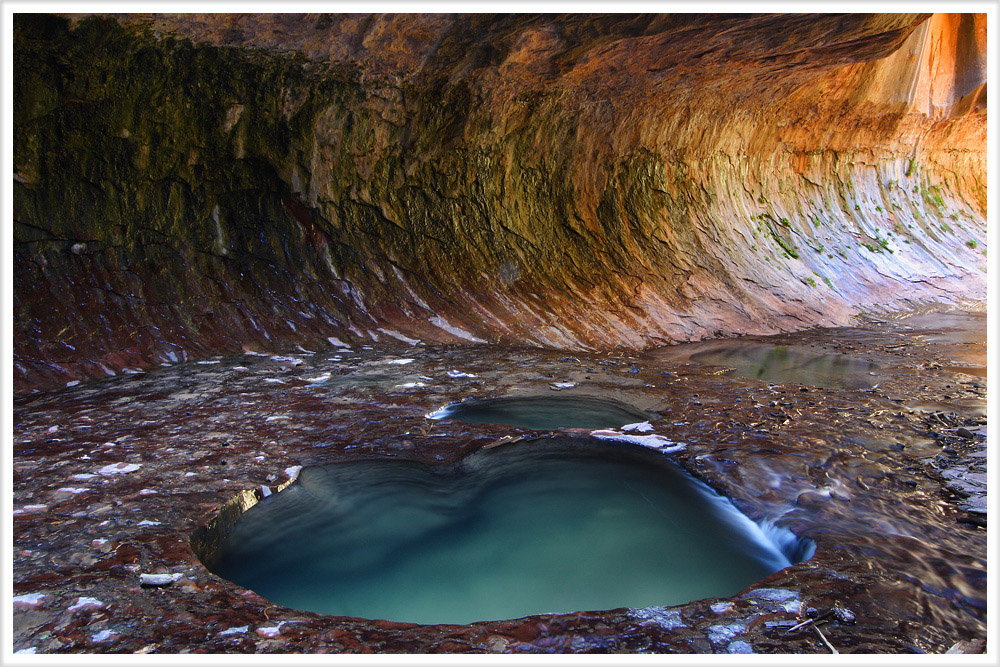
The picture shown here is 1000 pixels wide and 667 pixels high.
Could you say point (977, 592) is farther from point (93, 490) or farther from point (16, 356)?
point (16, 356)

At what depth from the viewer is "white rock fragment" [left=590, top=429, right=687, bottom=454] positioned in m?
3.49

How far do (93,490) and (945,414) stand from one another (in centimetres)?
458

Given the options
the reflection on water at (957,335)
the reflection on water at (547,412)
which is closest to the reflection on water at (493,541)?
the reflection on water at (547,412)

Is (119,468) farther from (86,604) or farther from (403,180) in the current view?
(403,180)

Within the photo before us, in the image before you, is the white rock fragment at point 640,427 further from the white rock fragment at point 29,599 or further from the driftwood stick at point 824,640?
the white rock fragment at point 29,599

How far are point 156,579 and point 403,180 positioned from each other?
5290mm

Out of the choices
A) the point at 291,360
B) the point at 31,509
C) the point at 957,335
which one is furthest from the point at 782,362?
the point at 31,509

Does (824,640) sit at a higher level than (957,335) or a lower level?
higher

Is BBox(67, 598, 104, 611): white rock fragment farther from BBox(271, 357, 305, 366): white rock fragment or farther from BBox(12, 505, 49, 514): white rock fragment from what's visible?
BBox(271, 357, 305, 366): white rock fragment

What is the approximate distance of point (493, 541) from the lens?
269 cm

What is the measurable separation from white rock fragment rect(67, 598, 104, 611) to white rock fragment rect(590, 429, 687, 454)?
2.36m

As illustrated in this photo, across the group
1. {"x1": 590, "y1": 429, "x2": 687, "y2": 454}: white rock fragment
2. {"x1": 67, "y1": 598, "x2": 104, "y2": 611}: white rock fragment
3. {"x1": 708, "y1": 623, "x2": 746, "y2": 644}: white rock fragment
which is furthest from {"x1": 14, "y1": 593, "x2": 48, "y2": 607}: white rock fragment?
{"x1": 590, "y1": 429, "x2": 687, "y2": 454}: white rock fragment

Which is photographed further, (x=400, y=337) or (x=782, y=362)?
(x=400, y=337)

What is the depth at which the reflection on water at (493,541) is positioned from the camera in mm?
2322
